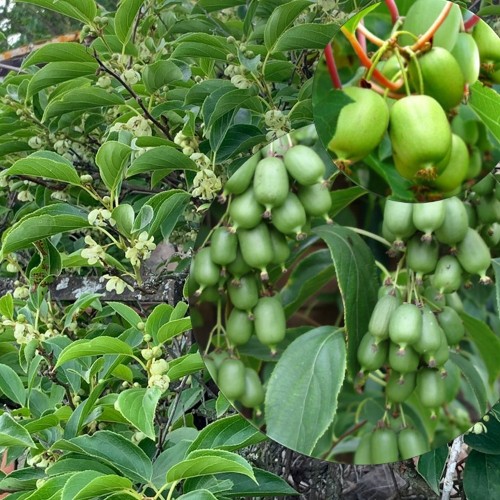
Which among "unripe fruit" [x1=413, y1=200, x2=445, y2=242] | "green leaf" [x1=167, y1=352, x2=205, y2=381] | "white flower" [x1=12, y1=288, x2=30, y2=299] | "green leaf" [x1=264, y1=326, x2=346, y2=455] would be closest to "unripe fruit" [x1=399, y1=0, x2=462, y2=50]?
"unripe fruit" [x1=413, y1=200, x2=445, y2=242]

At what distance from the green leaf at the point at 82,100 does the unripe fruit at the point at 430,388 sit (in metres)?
0.95

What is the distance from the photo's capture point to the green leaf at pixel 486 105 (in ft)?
1.46

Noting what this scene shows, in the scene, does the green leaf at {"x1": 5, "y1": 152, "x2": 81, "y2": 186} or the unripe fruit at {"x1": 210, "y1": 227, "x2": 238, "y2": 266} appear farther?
the green leaf at {"x1": 5, "y1": 152, "x2": 81, "y2": 186}

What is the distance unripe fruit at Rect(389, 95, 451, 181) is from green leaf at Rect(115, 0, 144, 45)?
3.00ft

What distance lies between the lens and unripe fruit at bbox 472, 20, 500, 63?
46 cm

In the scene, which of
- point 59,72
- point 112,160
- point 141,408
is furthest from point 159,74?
point 141,408

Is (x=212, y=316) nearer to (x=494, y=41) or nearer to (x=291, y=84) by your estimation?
(x=494, y=41)

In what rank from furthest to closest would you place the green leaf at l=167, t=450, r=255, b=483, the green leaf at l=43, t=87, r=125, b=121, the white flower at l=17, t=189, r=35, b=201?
the white flower at l=17, t=189, r=35, b=201
the green leaf at l=43, t=87, r=125, b=121
the green leaf at l=167, t=450, r=255, b=483

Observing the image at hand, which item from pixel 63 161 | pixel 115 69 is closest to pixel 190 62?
pixel 115 69

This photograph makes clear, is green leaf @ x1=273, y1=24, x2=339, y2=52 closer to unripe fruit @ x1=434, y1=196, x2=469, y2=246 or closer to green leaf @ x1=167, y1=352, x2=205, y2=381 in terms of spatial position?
green leaf @ x1=167, y1=352, x2=205, y2=381

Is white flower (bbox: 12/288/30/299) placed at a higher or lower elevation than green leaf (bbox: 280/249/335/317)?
lower

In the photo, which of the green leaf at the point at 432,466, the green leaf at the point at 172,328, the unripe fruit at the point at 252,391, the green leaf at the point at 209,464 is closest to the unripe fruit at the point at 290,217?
the unripe fruit at the point at 252,391

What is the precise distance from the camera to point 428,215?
0.46 meters

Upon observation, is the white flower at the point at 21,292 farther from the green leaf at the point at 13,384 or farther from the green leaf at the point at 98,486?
the green leaf at the point at 98,486
